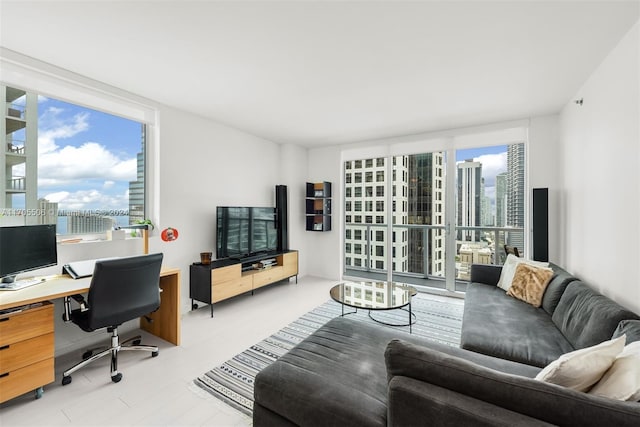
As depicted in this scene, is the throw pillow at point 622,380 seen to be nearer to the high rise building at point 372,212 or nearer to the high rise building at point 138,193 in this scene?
the high rise building at point 372,212

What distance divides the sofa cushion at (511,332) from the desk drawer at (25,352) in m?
2.92

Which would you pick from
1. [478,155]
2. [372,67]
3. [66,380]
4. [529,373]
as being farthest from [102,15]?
[478,155]

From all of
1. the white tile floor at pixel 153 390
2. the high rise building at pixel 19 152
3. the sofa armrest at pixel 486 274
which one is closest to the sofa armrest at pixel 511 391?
the white tile floor at pixel 153 390

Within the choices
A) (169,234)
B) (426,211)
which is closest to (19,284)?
(169,234)

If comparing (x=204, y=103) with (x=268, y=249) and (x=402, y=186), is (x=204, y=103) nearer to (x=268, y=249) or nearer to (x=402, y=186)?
(x=268, y=249)

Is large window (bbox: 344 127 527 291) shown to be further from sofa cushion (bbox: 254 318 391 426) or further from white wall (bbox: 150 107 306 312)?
sofa cushion (bbox: 254 318 391 426)

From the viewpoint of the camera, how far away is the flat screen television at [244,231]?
375 cm

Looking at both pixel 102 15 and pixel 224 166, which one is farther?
pixel 224 166

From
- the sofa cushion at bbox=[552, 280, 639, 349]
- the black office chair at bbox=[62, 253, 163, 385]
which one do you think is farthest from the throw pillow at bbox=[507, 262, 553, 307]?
the black office chair at bbox=[62, 253, 163, 385]

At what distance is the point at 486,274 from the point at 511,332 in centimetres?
139

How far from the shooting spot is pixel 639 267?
1794 mm

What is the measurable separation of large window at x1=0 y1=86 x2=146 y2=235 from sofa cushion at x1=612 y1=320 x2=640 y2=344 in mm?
4155

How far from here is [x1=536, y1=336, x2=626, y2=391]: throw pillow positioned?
3.48ft

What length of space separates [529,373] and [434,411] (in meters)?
0.85
